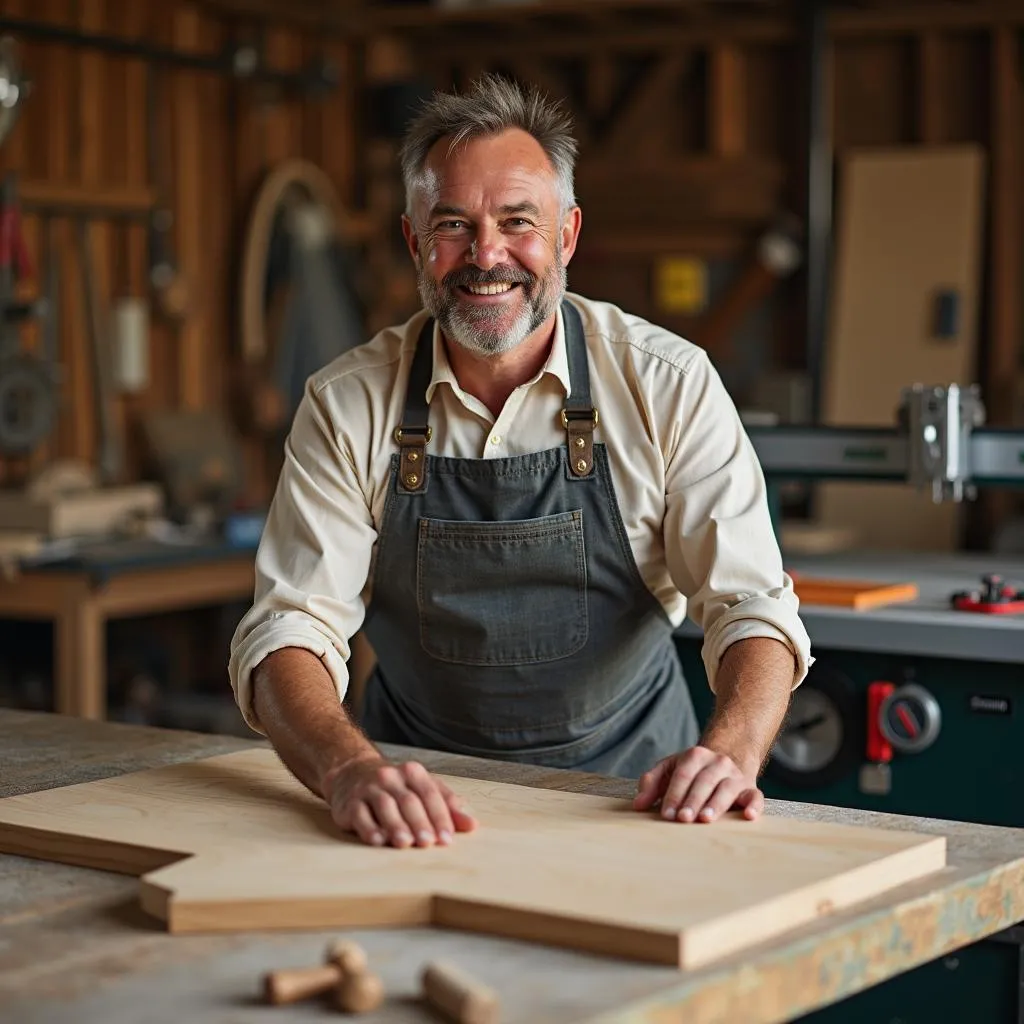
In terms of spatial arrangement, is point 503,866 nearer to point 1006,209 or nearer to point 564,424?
point 564,424

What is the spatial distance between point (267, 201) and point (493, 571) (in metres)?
4.31

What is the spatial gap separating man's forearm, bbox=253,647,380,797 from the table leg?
247cm

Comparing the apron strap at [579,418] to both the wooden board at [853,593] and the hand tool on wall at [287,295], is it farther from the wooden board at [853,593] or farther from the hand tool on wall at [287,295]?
the hand tool on wall at [287,295]

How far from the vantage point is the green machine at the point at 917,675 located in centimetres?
319

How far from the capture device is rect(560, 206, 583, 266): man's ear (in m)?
2.66

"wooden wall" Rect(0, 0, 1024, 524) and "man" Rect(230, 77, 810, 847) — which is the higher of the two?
"wooden wall" Rect(0, 0, 1024, 524)

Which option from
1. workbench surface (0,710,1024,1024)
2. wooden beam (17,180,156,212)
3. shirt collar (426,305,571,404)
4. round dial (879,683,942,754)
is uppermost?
wooden beam (17,180,156,212)

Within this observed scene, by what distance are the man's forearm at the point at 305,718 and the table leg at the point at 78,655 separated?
8.09ft

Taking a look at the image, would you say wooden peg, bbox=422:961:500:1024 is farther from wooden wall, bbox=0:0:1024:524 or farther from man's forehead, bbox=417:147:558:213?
wooden wall, bbox=0:0:1024:524

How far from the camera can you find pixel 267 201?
6668mm

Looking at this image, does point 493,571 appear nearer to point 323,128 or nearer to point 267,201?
point 267,201

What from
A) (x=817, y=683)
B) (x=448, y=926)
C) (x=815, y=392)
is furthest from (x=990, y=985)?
(x=815, y=392)

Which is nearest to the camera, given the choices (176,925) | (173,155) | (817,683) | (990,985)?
(176,925)

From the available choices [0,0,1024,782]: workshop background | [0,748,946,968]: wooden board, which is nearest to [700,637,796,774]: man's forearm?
[0,748,946,968]: wooden board
